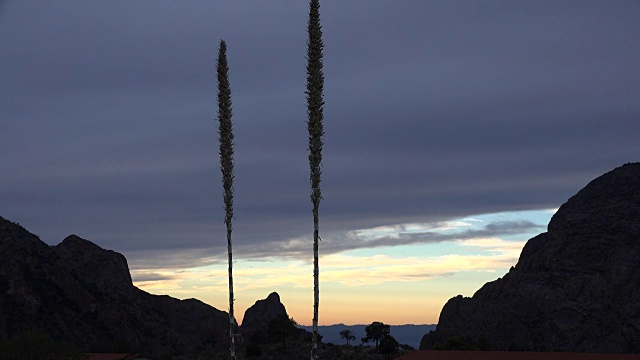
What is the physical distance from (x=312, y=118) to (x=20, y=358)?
5975cm

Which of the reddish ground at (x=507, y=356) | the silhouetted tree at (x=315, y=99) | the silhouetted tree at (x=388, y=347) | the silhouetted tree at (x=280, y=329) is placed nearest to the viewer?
the silhouetted tree at (x=315, y=99)

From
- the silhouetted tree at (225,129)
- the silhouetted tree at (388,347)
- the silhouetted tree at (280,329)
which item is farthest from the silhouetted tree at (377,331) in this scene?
the silhouetted tree at (225,129)

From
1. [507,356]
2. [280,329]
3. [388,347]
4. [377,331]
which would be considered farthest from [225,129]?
[280,329]

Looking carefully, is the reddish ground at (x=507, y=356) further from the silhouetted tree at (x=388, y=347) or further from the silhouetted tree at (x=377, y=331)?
the silhouetted tree at (x=377, y=331)

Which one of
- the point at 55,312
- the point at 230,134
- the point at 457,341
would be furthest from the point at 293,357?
the point at 230,134

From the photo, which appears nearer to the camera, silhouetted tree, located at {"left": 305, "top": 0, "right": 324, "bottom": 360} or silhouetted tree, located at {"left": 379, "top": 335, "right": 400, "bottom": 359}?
silhouetted tree, located at {"left": 305, "top": 0, "right": 324, "bottom": 360}

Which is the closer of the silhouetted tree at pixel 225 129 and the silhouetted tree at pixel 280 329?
the silhouetted tree at pixel 225 129

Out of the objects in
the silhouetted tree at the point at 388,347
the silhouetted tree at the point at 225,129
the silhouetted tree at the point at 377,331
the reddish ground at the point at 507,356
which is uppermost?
the silhouetted tree at the point at 225,129

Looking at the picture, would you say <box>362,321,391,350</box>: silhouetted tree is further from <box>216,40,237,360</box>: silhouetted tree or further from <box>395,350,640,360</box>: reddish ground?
<box>216,40,237,360</box>: silhouetted tree

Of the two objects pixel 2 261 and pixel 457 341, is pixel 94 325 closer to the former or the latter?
pixel 2 261

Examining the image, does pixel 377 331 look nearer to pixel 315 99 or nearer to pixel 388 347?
pixel 388 347

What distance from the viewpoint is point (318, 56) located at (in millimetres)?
45688

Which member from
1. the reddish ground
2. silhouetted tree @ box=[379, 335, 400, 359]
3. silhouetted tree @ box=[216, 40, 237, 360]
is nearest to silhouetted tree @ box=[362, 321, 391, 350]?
silhouetted tree @ box=[379, 335, 400, 359]

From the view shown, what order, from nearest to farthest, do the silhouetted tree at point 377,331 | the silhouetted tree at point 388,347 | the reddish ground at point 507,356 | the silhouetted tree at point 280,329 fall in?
the reddish ground at point 507,356, the silhouetted tree at point 388,347, the silhouetted tree at point 377,331, the silhouetted tree at point 280,329
